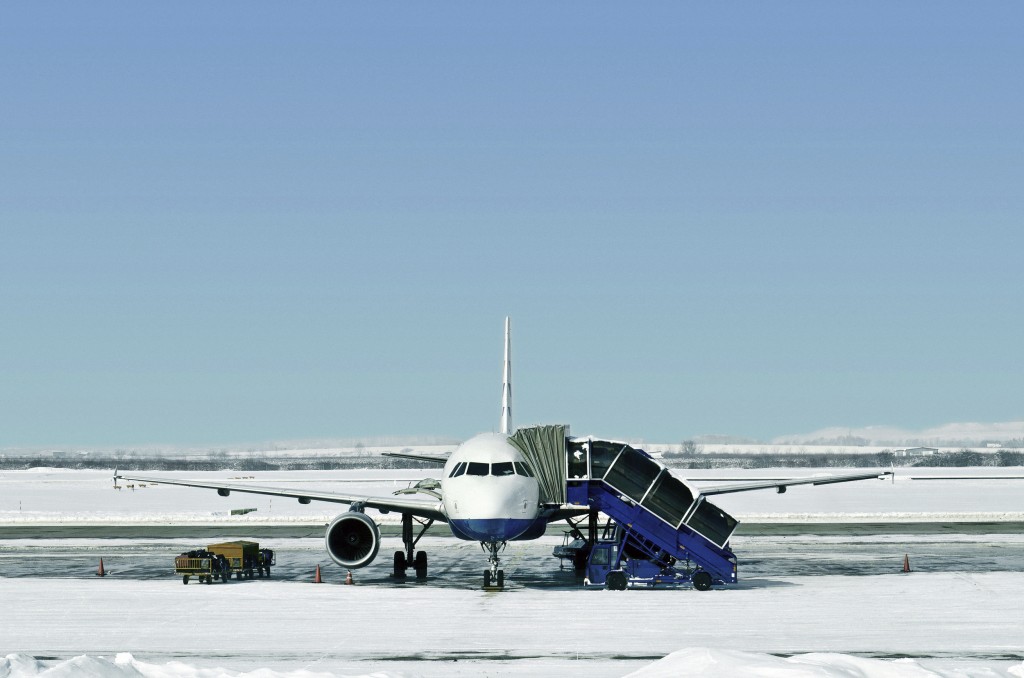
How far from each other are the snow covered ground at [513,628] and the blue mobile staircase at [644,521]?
1041mm

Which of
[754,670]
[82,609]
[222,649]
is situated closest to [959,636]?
[754,670]

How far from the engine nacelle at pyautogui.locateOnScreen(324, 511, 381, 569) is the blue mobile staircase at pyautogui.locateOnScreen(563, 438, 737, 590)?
5.46 metres

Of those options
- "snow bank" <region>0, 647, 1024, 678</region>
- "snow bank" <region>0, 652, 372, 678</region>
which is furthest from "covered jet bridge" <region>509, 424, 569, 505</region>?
"snow bank" <region>0, 652, 372, 678</region>

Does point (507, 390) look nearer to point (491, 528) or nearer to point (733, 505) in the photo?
point (491, 528)

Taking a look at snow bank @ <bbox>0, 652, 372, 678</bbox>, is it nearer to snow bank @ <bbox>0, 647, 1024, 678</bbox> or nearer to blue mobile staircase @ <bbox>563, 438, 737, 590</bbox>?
snow bank @ <bbox>0, 647, 1024, 678</bbox>

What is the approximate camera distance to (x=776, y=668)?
678 inches

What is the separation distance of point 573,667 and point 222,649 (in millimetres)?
6551

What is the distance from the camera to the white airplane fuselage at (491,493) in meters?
30.8

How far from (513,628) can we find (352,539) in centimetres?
1042

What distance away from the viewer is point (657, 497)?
3303 centimetres

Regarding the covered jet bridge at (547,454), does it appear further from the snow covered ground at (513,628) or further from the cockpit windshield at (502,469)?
the snow covered ground at (513,628)

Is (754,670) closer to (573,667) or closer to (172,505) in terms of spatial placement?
(573,667)

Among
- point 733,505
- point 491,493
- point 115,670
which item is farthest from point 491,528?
point 733,505

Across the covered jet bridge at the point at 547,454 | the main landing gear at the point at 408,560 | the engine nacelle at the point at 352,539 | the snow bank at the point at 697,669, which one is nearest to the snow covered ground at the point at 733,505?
the main landing gear at the point at 408,560
